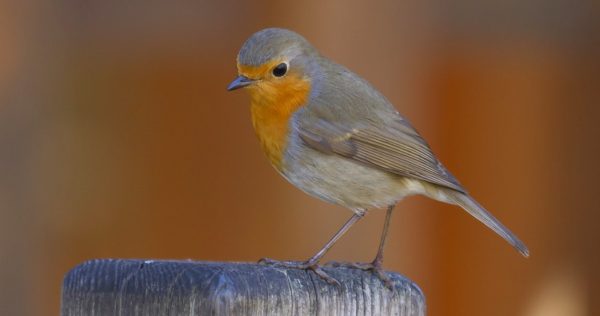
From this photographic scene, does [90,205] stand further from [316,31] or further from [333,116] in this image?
[333,116]

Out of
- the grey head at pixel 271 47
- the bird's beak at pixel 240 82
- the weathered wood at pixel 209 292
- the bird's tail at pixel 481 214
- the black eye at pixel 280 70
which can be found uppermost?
the grey head at pixel 271 47

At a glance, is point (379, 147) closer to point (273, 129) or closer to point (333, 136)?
point (333, 136)

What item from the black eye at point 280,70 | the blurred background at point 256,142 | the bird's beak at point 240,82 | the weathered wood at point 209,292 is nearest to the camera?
the weathered wood at point 209,292

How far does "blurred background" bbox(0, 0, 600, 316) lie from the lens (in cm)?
521

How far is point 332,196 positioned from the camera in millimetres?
3955

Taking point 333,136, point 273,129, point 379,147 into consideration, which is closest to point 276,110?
point 273,129

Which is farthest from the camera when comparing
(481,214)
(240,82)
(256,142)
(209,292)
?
(256,142)

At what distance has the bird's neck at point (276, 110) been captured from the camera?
3990mm

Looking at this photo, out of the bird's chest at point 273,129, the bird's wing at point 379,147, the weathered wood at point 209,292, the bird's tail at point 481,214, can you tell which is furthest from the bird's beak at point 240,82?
the weathered wood at point 209,292

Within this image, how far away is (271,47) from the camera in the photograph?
4.02 m

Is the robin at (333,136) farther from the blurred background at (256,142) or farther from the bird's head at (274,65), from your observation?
the blurred background at (256,142)

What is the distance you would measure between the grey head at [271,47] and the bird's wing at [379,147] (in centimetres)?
25

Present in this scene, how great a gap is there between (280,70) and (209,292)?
1.90 meters

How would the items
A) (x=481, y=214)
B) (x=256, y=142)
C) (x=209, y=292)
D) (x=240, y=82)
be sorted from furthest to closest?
(x=256, y=142), (x=481, y=214), (x=240, y=82), (x=209, y=292)
